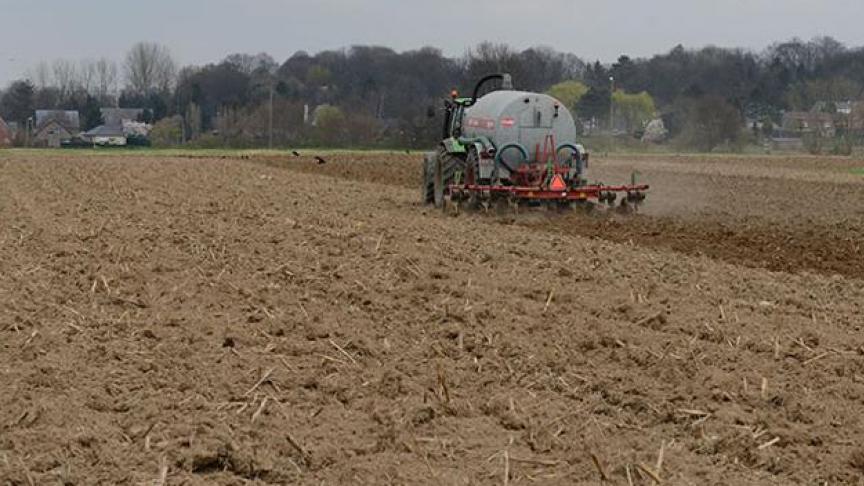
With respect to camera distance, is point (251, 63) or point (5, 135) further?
point (251, 63)

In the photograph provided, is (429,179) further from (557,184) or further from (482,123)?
(557,184)

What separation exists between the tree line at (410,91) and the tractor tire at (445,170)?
127 ft

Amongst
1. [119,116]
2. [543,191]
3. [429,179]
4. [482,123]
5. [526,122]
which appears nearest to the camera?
[543,191]

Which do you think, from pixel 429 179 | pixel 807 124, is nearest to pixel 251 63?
pixel 807 124

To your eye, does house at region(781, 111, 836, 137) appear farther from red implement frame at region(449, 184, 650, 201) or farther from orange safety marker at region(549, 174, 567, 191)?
orange safety marker at region(549, 174, 567, 191)

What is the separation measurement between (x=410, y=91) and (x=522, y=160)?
315 ft

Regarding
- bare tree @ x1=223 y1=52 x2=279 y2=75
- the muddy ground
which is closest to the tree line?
bare tree @ x1=223 y1=52 x2=279 y2=75

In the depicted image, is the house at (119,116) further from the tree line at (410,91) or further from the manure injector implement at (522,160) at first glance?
the manure injector implement at (522,160)

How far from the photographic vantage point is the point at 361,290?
10406mm

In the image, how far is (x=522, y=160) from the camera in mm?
20047

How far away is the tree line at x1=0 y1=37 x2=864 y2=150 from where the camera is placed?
80.3 m

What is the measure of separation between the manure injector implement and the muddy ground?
336 cm

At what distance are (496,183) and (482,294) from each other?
380 inches

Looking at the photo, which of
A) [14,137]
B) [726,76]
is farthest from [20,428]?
[726,76]
